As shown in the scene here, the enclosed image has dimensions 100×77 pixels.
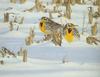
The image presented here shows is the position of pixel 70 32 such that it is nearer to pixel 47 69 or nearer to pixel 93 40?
pixel 93 40

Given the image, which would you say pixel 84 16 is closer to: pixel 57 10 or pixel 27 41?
pixel 57 10

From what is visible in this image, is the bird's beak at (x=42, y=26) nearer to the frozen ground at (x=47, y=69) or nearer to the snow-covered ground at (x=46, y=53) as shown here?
the snow-covered ground at (x=46, y=53)

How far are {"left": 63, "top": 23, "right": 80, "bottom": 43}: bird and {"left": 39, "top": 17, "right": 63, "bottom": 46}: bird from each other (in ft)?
0.11

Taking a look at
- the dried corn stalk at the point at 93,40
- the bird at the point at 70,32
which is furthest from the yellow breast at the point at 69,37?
the dried corn stalk at the point at 93,40

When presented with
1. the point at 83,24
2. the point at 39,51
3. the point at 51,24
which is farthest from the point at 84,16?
the point at 39,51

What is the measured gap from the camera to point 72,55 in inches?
81.9

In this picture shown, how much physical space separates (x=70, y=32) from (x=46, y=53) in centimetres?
21

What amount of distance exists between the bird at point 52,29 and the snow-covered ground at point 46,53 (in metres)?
0.03

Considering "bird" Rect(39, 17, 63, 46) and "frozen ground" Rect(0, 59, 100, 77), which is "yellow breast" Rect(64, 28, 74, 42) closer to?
"bird" Rect(39, 17, 63, 46)

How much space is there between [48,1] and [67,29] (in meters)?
0.21

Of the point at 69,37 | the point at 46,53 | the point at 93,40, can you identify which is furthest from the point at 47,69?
the point at 93,40

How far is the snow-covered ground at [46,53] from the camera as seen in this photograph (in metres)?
2.02

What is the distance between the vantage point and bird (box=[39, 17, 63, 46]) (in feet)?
6.80

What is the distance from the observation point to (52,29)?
2.08 meters
